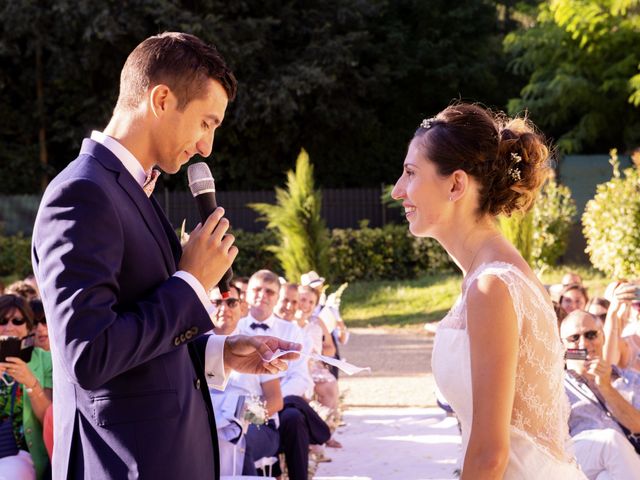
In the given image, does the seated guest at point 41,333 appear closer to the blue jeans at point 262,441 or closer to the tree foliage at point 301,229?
the blue jeans at point 262,441

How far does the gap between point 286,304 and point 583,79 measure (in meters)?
19.0

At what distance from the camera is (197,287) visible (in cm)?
241

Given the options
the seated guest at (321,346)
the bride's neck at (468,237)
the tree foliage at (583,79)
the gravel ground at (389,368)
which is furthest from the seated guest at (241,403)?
the tree foliage at (583,79)

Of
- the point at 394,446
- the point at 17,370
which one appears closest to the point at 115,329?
the point at 17,370

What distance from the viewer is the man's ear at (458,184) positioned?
276 cm

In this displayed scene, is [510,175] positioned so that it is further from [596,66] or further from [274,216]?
[596,66]

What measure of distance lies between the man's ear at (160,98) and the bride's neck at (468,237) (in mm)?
925

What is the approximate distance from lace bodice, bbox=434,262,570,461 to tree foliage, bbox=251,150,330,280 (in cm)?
1452

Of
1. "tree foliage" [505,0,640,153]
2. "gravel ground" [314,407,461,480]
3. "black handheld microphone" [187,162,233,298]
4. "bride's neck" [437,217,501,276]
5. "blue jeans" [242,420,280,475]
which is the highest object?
"tree foliage" [505,0,640,153]

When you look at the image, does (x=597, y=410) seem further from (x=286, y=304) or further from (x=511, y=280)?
(x=511, y=280)

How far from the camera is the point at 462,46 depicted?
28.7m

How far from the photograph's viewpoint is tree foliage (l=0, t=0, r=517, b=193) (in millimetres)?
24188

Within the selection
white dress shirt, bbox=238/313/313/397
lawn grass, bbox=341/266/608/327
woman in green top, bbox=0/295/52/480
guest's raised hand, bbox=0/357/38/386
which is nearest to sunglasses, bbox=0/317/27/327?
woman in green top, bbox=0/295/52/480

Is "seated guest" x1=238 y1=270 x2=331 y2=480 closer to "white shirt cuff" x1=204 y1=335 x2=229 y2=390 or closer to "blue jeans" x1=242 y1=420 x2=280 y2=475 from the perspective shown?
"blue jeans" x1=242 y1=420 x2=280 y2=475
